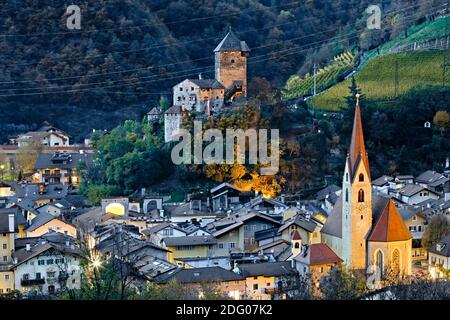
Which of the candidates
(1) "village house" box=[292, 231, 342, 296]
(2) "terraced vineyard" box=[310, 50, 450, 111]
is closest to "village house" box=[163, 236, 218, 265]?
(1) "village house" box=[292, 231, 342, 296]

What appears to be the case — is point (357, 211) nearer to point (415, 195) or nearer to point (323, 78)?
point (415, 195)

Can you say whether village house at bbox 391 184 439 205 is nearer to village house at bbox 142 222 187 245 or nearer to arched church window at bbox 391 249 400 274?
arched church window at bbox 391 249 400 274

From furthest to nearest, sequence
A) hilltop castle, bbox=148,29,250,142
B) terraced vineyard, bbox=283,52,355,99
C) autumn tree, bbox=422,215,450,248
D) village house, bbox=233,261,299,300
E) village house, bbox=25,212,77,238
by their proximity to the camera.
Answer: terraced vineyard, bbox=283,52,355,99, hilltop castle, bbox=148,29,250,142, village house, bbox=25,212,77,238, autumn tree, bbox=422,215,450,248, village house, bbox=233,261,299,300

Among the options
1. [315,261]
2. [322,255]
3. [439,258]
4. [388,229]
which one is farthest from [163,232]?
[439,258]

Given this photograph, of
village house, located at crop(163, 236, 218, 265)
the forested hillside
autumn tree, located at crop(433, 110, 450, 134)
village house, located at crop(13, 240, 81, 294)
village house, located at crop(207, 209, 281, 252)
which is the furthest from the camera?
the forested hillside

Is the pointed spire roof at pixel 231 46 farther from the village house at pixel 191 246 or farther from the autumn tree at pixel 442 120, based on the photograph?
the village house at pixel 191 246
